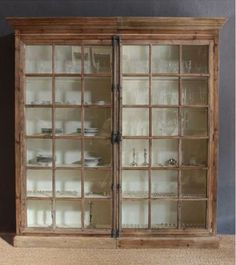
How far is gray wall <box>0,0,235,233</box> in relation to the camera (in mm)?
3971

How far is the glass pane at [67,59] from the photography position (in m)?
3.64

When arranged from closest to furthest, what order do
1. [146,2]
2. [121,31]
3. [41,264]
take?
1. [41,264]
2. [121,31]
3. [146,2]

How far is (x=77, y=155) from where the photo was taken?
3740mm

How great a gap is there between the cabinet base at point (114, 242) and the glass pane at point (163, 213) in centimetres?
13

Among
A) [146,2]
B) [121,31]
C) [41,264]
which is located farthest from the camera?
[146,2]

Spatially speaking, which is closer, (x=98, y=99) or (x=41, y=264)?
(x=41, y=264)

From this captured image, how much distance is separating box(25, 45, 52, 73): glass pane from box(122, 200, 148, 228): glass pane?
49.1 inches

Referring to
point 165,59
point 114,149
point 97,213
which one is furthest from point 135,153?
point 165,59

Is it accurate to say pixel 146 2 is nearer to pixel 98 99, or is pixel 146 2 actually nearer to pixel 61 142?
pixel 98 99

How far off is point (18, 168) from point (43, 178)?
0.22 m

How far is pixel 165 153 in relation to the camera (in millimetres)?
3734

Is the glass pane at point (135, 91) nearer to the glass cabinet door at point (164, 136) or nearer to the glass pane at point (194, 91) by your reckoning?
the glass cabinet door at point (164, 136)

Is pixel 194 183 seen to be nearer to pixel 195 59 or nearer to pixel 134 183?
pixel 134 183

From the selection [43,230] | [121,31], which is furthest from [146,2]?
[43,230]
